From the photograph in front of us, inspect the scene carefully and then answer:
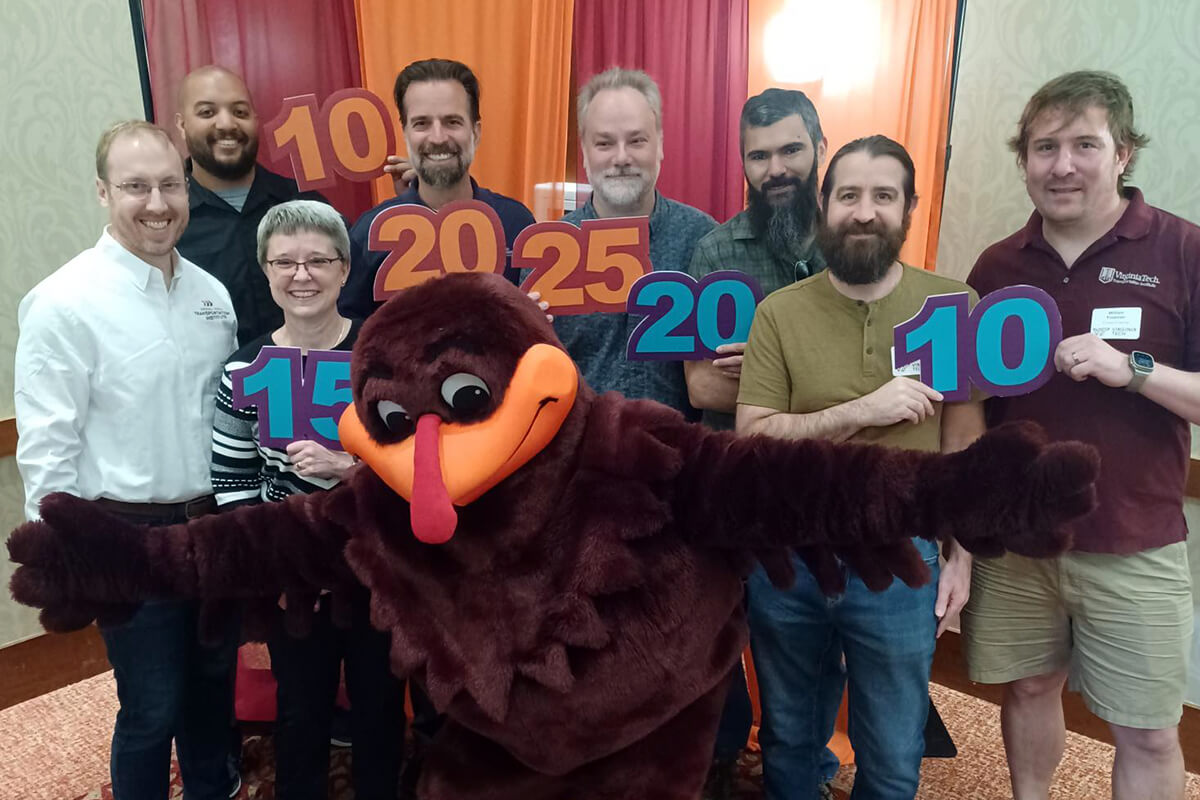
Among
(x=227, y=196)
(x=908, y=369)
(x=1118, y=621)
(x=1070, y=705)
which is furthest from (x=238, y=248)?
(x=1070, y=705)

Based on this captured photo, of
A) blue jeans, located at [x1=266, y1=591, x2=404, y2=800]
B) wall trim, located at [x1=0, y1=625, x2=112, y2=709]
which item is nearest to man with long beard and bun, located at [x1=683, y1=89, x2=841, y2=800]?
blue jeans, located at [x1=266, y1=591, x2=404, y2=800]

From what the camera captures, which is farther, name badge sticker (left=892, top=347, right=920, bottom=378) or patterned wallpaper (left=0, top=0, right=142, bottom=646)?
patterned wallpaper (left=0, top=0, right=142, bottom=646)

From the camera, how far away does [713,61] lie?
241 cm

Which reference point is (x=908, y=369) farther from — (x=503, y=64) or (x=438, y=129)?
(x=503, y=64)

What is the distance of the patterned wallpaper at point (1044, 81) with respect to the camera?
1.98m

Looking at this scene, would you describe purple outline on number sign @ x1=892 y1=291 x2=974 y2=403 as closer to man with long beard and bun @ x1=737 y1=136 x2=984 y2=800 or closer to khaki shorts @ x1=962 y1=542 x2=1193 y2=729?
man with long beard and bun @ x1=737 y1=136 x2=984 y2=800

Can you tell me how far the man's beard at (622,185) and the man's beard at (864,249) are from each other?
449 millimetres

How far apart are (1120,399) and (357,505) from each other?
136cm

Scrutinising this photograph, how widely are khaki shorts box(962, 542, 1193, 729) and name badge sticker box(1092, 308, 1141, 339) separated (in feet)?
1.35

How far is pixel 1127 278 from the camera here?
1.46 metres

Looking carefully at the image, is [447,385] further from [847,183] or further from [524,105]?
[524,105]

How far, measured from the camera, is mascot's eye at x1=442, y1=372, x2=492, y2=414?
3.45ft

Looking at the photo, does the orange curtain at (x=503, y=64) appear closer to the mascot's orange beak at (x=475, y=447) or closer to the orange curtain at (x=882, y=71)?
the orange curtain at (x=882, y=71)

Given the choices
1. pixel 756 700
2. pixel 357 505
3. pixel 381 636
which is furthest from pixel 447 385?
pixel 756 700
